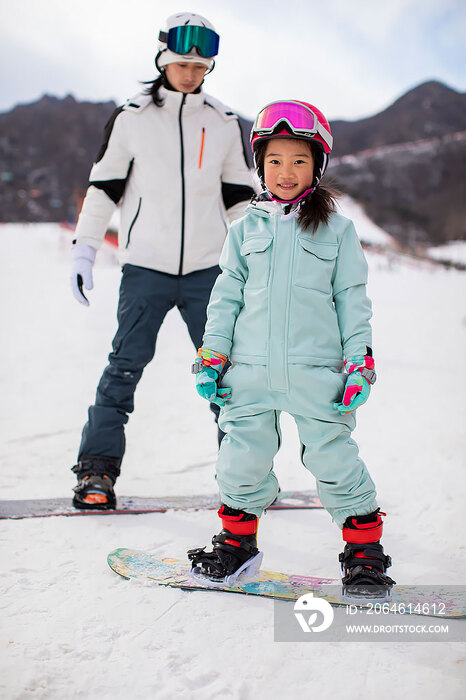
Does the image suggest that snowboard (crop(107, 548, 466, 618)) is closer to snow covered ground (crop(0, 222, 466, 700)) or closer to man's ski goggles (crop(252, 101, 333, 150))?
snow covered ground (crop(0, 222, 466, 700))

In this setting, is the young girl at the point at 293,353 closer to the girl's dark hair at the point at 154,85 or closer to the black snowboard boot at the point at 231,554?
the black snowboard boot at the point at 231,554

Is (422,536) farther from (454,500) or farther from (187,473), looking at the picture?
(187,473)

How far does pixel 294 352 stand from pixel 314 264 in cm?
30

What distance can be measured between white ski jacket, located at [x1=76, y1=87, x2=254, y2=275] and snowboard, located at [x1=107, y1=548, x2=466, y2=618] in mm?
1225

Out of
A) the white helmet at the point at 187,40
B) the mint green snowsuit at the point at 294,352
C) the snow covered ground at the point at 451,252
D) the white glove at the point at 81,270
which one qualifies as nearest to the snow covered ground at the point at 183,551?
the mint green snowsuit at the point at 294,352

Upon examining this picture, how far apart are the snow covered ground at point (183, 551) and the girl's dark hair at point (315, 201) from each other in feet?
3.95

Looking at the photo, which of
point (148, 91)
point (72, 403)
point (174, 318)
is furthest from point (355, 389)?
point (174, 318)

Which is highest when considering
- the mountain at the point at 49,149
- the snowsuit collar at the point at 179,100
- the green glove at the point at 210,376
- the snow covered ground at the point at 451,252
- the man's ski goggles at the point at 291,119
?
the mountain at the point at 49,149

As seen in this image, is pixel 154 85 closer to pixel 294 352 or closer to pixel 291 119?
pixel 291 119

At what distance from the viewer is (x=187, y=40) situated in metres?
2.24

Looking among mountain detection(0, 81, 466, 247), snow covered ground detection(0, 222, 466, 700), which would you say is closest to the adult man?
snow covered ground detection(0, 222, 466, 700)

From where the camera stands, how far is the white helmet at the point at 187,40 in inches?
88.0

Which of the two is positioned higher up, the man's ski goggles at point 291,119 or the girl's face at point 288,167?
the man's ski goggles at point 291,119

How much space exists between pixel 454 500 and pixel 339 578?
94 cm
